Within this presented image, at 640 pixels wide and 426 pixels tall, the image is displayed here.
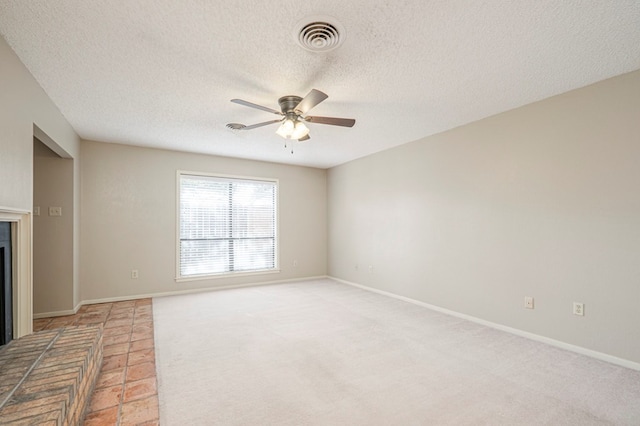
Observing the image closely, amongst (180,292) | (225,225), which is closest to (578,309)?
(225,225)

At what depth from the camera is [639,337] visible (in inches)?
98.7

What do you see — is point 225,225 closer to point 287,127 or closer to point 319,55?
point 287,127

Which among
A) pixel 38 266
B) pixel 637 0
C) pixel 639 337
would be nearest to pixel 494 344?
pixel 639 337

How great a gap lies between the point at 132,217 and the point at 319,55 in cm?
420

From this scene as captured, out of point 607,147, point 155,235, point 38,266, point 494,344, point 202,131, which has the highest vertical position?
point 202,131

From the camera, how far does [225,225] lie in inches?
225

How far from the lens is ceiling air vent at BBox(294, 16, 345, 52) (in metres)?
1.92

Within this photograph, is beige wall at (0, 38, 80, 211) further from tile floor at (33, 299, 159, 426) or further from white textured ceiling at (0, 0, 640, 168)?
tile floor at (33, 299, 159, 426)

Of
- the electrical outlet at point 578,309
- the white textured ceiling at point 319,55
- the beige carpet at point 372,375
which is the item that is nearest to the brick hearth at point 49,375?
the beige carpet at point 372,375

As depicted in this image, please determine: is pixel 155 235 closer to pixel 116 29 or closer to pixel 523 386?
pixel 116 29

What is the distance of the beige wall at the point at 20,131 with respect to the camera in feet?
6.99

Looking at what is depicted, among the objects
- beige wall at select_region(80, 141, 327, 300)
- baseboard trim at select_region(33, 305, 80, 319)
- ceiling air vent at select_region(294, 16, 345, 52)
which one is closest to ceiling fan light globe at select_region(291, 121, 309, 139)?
ceiling air vent at select_region(294, 16, 345, 52)

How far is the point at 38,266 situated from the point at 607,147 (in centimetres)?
648

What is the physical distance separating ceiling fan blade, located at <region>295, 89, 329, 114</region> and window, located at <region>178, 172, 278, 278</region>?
11.2 feet
